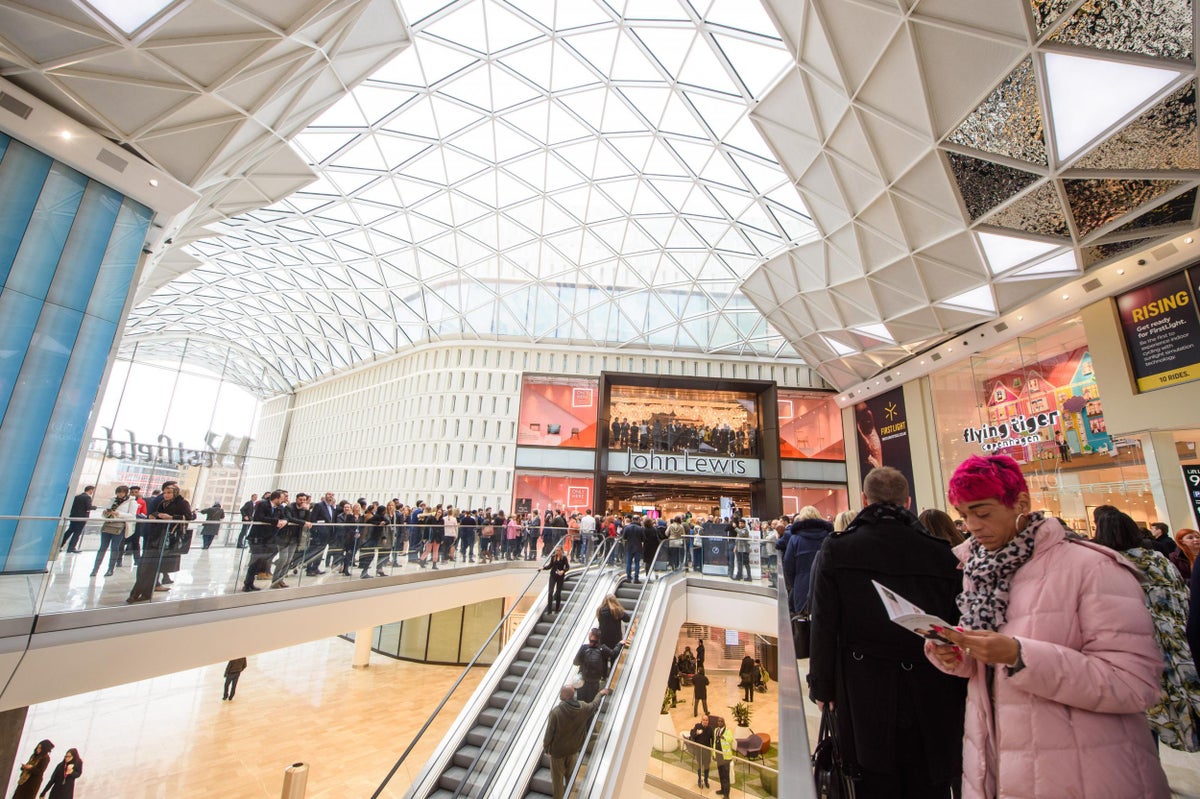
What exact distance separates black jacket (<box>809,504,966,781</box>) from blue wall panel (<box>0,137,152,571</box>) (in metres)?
13.8

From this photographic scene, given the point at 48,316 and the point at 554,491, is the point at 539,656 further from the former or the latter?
the point at 554,491

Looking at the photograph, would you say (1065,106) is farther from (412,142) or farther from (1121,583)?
(412,142)

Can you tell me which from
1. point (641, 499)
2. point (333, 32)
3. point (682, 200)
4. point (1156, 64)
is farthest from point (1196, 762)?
point (641, 499)

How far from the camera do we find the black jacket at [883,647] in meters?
2.57

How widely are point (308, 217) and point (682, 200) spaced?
61.1 ft

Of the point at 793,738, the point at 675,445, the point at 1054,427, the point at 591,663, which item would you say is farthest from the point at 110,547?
the point at 675,445

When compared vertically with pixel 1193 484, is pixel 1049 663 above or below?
below

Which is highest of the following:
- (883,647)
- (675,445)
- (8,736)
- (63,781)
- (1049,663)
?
(675,445)

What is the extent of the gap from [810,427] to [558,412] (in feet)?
53.6

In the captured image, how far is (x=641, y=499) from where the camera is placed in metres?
35.1

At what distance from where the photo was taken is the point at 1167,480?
1409 centimetres

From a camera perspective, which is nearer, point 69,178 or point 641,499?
point 69,178

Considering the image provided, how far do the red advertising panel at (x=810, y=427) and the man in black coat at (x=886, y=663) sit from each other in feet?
101

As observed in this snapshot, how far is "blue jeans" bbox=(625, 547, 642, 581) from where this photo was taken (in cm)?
1556
